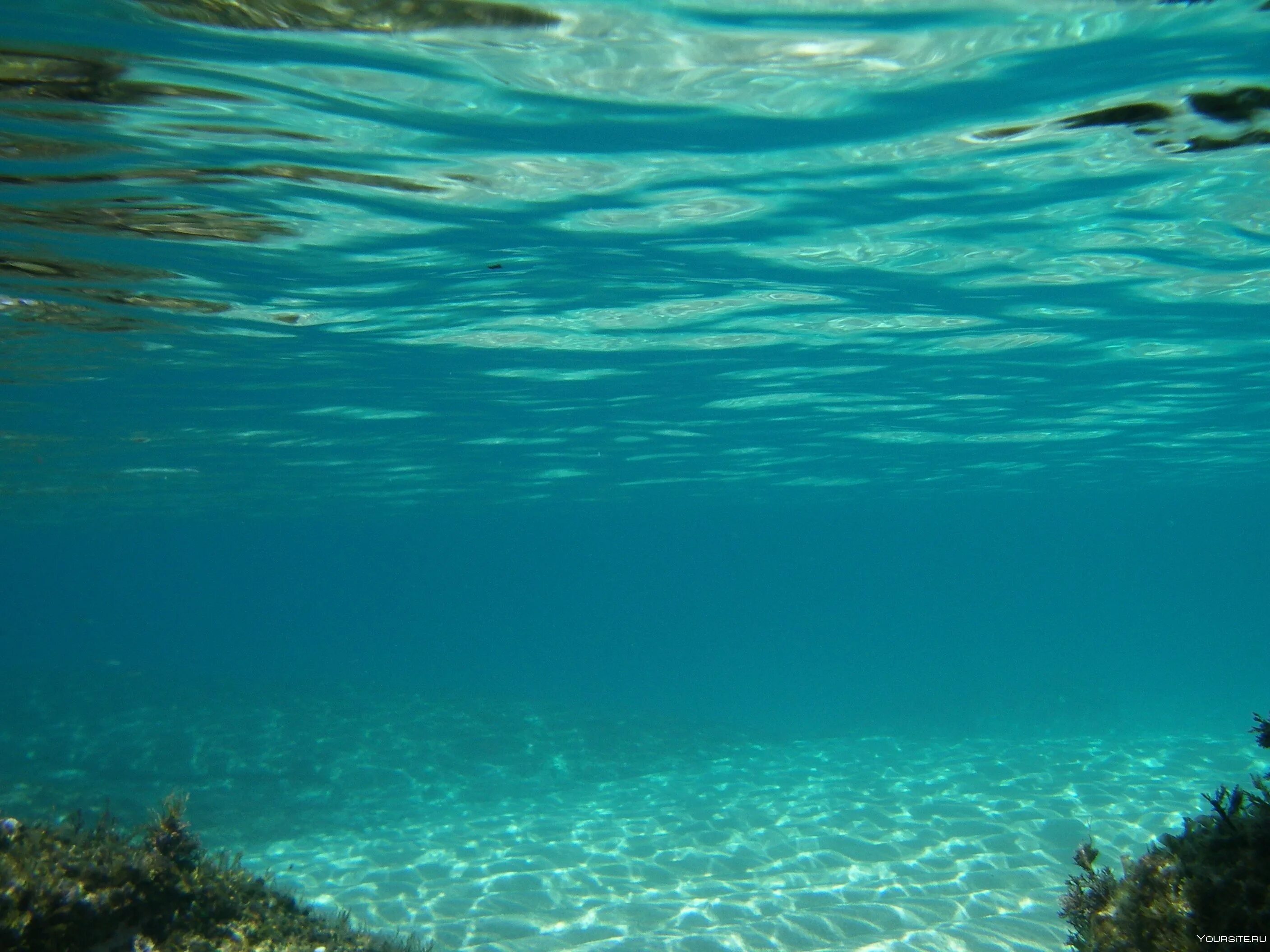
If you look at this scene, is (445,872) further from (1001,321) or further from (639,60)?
(1001,321)

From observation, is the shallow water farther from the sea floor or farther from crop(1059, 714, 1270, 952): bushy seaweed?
the sea floor

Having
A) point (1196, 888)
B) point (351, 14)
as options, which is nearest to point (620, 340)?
point (351, 14)

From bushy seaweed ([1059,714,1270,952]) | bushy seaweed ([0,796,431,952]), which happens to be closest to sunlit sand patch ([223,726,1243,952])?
bushy seaweed ([0,796,431,952])

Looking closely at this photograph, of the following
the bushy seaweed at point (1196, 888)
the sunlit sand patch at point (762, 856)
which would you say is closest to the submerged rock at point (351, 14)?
the bushy seaweed at point (1196, 888)

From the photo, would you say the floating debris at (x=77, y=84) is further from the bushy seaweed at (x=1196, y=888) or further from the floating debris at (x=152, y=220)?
the bushy seaweed at (x=1196, y=888)

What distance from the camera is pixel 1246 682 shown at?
77.6 metres

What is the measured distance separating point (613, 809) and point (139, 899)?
16.2 meters

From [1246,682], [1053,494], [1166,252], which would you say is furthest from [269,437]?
[1246,682]

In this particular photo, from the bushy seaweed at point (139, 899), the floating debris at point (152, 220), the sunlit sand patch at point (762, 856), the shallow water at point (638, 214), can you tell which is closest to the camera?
the bushy seaweed at point (139, 899)

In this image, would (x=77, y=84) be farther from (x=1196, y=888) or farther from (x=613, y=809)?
(x=613, y=809)

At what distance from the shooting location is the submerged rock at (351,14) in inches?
259

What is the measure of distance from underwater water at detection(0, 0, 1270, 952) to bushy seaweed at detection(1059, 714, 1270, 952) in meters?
6.85

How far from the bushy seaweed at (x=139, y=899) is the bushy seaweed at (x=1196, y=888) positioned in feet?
18.1

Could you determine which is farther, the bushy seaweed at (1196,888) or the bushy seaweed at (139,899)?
the bushy seaweed at (139,899)
